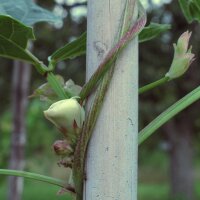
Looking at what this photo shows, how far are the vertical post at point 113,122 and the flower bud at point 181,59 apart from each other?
0.12 feet

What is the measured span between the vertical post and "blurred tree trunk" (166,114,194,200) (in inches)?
334

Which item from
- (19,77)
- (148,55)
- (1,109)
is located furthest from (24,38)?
(1,109)

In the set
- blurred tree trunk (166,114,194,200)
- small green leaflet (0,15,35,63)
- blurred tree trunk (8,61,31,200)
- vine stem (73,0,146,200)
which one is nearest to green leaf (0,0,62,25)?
small green leaflet (0,15,35,63)

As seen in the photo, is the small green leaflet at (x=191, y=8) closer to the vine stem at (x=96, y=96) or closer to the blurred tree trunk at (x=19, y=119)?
the vine stem at (x=96, y=96)

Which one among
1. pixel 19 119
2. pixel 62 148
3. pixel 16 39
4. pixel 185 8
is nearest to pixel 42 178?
pixel 62 148

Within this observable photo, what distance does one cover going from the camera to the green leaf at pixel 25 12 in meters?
0.53

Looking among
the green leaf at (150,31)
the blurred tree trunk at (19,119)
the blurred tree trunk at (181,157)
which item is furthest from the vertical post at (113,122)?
the blurred tree trunk at (181,157)

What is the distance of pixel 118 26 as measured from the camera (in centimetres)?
43

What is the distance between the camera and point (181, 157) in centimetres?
893

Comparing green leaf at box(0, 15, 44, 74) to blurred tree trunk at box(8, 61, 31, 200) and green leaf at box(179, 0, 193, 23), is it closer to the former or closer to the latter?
green leaf at box(179, 0, 193, 23)

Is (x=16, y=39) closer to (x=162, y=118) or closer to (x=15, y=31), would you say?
(x=15, y=31)

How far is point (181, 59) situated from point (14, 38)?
15 cm

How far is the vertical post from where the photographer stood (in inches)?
16.0

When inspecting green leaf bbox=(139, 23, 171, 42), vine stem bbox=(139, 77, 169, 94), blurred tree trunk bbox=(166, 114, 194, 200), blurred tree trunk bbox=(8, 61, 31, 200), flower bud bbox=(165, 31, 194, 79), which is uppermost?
blurred tree trunk bbox=(166, 114, 194, 200)
